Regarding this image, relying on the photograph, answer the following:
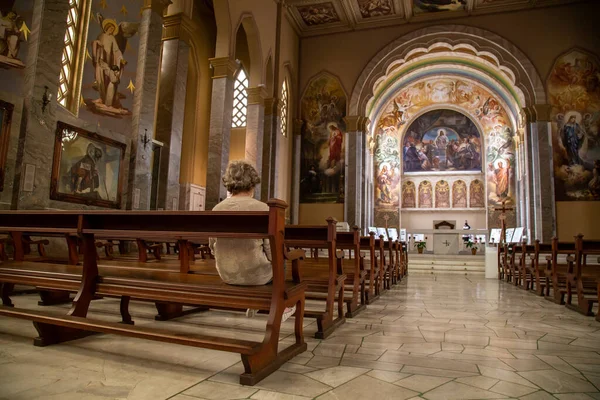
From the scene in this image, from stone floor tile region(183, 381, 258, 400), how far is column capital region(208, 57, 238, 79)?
1012 cm

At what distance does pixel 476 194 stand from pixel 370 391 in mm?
20603

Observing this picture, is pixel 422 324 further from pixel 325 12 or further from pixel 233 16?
pixel 325 12

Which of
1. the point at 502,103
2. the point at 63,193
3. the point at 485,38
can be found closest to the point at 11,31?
the point at 63,193

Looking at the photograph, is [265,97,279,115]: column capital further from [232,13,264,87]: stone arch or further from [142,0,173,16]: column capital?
[142,0,173,16]: column capital

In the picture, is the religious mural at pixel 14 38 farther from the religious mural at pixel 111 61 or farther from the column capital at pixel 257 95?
the column capital at pixel 257 95

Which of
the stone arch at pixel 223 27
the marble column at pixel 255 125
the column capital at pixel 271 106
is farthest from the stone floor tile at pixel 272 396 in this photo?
the column capital at pixel 271 106

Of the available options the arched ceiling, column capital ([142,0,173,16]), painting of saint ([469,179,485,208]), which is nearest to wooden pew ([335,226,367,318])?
column capital ([142,0,173,16])

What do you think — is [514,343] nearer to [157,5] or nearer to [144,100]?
[144,100]

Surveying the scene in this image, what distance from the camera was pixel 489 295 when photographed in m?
7.00

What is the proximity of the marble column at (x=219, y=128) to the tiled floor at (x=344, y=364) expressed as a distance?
682 cm

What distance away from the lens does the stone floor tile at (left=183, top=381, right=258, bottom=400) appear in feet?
7.13

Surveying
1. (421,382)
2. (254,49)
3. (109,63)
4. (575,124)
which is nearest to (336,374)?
(421,382)

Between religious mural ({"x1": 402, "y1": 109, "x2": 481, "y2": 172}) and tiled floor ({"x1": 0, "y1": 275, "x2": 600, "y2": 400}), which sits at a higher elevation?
religious mural ({"x1": 402, "y1": 109, "x2": 481, "y2": 172})

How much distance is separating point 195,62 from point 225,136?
4.81 m
